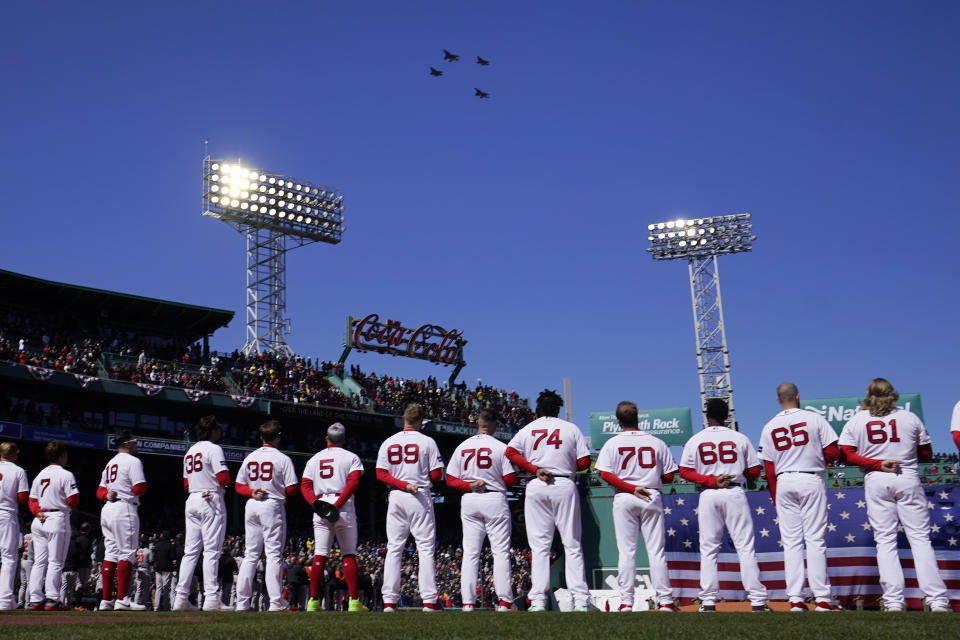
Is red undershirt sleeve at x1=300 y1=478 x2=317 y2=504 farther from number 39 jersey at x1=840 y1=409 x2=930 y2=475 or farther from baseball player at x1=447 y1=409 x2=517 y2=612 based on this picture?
number 39 jersey at x1=840 y1=409 x2=930 y2=475

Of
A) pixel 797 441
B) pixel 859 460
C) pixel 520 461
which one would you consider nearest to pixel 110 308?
pixel 520 461

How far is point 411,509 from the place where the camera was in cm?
966

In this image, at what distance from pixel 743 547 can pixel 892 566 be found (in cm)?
139

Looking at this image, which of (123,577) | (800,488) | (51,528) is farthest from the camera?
(51,528)

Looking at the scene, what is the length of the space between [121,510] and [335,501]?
2.68 metres

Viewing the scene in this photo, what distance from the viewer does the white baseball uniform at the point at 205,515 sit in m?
10.5

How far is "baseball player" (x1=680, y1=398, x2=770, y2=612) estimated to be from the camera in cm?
902

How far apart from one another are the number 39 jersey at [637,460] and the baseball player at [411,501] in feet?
6.27

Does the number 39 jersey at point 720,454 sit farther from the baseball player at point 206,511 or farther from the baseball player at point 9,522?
the baseball player at point 9,522

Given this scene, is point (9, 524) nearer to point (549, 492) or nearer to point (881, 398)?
point (549, 492)

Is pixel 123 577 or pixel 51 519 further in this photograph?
pixel 51 519

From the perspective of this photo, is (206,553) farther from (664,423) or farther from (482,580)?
(664,423)

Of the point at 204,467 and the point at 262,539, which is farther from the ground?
the point at 204,467

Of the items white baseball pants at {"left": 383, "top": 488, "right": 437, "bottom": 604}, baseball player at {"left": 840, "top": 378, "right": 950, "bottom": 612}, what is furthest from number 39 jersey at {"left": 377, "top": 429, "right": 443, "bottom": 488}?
baseball player at {"left": 840, "top": 378, "right": 950, "bottom": 612}
